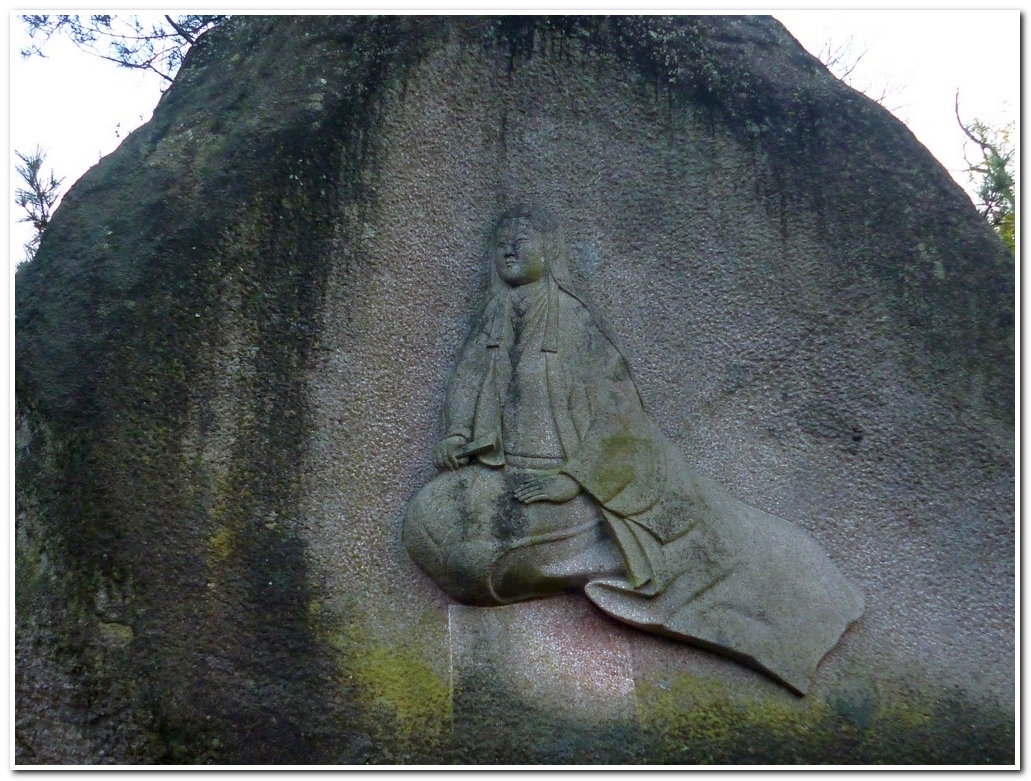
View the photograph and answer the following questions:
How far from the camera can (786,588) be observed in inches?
148

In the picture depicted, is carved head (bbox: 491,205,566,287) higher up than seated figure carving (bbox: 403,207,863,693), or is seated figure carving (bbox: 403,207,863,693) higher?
carved head (bbox: 491,205,566,287)

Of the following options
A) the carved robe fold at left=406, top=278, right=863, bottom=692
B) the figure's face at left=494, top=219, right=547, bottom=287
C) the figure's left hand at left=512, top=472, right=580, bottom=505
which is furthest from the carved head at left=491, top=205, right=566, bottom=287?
the figure's left hand at left=512, top=472, right=580, bottom=505

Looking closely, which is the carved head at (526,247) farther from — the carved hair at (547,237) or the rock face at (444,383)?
the rock face at (444,383)

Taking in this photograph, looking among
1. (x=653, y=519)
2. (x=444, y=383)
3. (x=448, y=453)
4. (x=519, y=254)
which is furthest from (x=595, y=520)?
(x=519, y=254)

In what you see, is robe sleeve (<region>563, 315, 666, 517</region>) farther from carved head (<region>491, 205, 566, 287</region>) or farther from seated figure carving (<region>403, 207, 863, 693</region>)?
carved head (<region>491, 205, 566, 287</region>)

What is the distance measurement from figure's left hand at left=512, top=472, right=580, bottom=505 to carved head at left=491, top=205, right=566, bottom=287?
0.84m

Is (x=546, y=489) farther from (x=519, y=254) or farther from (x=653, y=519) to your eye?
(x=519, y=254)

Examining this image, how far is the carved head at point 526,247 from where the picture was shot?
407 cm

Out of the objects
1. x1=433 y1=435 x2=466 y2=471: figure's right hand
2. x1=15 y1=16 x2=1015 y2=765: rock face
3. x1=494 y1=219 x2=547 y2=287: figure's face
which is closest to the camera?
x1=15 y1=16 x2=1015 y2=765: rock face

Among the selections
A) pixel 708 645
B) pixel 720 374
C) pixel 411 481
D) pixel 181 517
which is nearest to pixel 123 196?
pixel 181 517

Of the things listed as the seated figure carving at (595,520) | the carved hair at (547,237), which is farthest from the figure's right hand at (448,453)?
the carved hair at (547,237)

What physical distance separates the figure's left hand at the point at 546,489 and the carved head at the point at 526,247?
0.84 metres

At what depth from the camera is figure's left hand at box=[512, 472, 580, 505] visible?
3709 millimetres

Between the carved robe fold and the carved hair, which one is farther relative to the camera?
the carved hair
